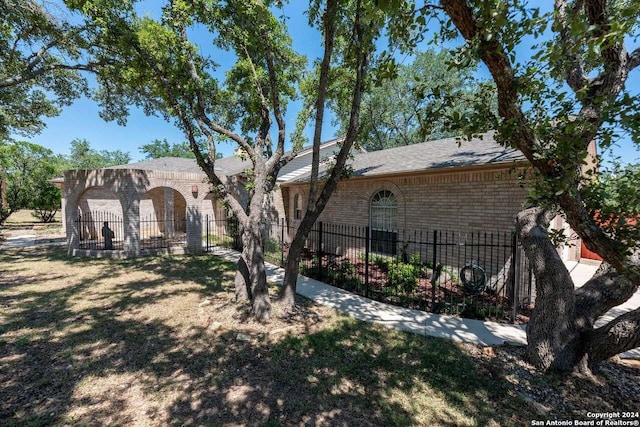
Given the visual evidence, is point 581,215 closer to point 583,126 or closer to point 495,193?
point 583,126

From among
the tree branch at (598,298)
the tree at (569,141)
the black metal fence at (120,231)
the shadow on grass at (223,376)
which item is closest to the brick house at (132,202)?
the black metal fence at (120,231)

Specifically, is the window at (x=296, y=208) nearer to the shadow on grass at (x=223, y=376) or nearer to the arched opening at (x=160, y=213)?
the arched opening at (x=160, y=213)

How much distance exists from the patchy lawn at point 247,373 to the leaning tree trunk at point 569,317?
30 cm

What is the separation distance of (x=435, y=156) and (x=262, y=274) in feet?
23.3

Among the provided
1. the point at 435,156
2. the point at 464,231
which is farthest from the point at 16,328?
the point at 435,156

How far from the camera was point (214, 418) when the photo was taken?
2.89 metres

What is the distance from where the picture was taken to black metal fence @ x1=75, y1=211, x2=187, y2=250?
1397cm

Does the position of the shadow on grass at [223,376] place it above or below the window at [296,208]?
below

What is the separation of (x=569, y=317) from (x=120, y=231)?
20.5m

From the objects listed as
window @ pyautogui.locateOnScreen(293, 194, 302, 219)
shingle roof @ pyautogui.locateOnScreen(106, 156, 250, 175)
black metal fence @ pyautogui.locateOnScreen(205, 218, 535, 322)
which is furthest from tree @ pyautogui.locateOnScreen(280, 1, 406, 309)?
shingle roof @ pyautogui.locateOnScreen(106, 156, 250, 175)

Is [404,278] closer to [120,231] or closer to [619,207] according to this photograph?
[619,207]

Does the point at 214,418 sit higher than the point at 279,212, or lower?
Result: lower

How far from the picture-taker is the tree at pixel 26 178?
2052 cm

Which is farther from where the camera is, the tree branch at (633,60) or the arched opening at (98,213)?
the arched opening at (98,213)
